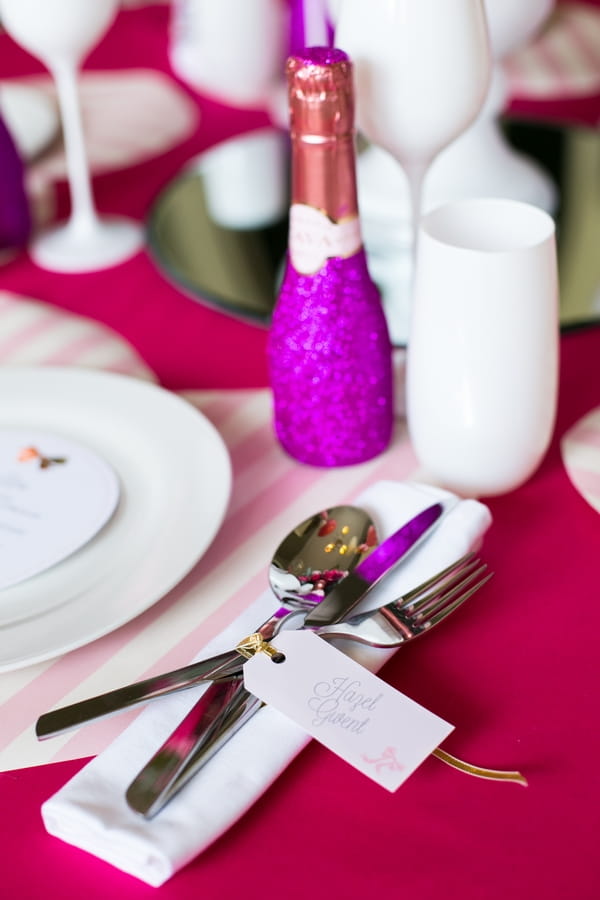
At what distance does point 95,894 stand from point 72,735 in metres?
0.09

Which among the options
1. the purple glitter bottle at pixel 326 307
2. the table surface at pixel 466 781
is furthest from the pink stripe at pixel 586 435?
the purple glitter bottle at pixel 326 307

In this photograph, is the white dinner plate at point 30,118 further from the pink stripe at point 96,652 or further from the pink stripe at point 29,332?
the pink stripe at point 96,652

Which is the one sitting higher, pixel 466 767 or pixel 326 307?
pixel 326 307

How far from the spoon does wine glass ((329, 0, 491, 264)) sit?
24 centimetres

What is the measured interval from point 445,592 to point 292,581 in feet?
0.27

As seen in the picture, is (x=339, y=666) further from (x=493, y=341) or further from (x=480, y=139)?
(x=480, y=139)

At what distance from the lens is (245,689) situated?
19.7 inches

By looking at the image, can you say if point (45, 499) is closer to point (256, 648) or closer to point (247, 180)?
point (256, 648)

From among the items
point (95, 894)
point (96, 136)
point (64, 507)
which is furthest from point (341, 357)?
point (96, 136)

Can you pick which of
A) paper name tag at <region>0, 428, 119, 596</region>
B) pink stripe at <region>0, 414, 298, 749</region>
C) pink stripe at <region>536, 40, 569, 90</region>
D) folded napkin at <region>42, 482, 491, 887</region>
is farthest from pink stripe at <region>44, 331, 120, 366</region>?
pink stripe at <region>536, 40, 569, 90</region>

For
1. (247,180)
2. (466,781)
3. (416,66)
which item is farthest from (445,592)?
(247,180)

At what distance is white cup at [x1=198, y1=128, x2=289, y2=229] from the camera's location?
0.97m

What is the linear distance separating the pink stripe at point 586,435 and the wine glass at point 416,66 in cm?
21

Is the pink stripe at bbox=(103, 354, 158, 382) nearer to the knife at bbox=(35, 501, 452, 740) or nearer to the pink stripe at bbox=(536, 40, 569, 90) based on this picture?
the knife at bbox=(35, 501, 452, 740)
